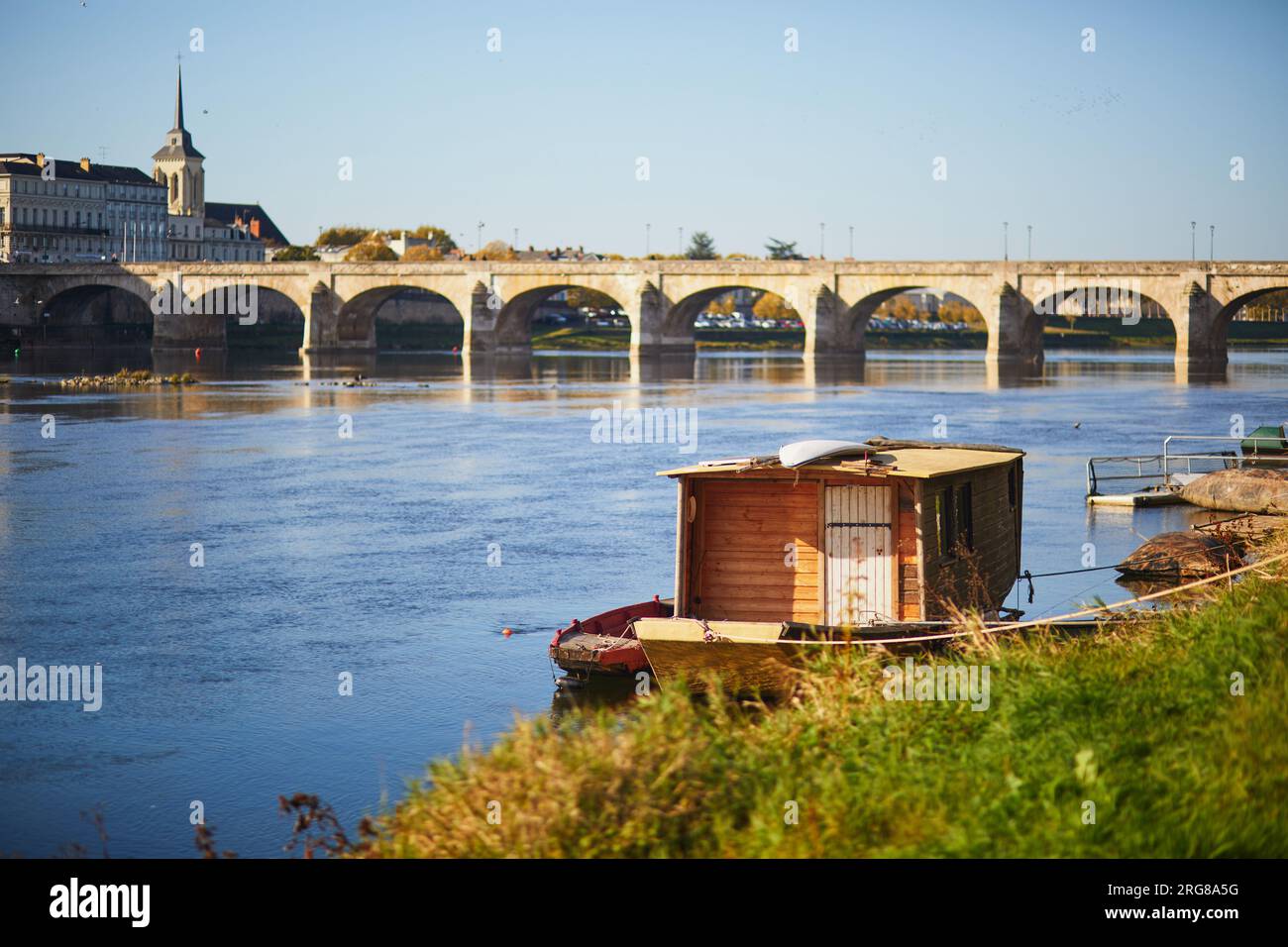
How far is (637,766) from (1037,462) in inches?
1546

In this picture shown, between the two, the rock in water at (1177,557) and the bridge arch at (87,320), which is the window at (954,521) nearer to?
the rock in water at (1177,557)

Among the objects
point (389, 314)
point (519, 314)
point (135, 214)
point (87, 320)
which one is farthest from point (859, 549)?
point (135, 214)

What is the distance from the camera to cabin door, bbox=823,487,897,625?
2033 centimetres

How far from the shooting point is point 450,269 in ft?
407

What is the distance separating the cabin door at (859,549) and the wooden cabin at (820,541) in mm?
14

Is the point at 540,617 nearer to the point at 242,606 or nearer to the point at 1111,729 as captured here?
the point at 242,606

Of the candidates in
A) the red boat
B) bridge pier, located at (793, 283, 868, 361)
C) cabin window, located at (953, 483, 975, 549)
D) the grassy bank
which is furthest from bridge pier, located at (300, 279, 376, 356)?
the grassy bank

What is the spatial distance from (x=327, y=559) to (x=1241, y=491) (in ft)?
75.7

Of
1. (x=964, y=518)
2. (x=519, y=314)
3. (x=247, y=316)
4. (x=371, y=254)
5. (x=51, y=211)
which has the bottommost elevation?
(x=964, y=518)

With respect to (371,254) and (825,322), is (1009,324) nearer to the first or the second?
(825,322)

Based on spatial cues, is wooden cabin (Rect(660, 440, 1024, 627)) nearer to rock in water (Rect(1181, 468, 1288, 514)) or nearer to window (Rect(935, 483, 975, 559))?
window (Rect(935, 483, 975, 559))

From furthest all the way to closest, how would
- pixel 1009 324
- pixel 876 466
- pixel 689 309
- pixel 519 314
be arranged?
pixel 519 314 < pixel 689 309 < pixel 1009 324 < pixel 876 466

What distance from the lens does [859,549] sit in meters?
20.7
